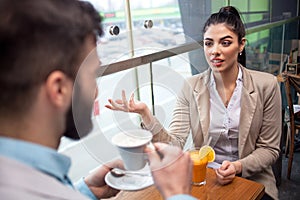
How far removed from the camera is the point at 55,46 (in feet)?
1.69

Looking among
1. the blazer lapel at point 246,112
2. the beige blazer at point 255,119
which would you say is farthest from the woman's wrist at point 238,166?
the blazer lapel at point 246,112

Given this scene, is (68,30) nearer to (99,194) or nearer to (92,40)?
(92,40)

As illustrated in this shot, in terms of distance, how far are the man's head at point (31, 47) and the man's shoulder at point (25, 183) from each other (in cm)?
9

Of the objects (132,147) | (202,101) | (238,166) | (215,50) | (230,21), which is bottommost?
(238,166)

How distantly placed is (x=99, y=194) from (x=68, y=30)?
0.57 metres

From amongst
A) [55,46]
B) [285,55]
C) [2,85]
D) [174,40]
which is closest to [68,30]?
[55,46]

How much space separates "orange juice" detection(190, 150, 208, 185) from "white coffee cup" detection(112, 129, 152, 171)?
349 millimetres

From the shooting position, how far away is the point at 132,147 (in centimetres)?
73

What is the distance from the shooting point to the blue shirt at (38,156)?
0.52 meters

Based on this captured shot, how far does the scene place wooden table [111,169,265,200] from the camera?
3.53 feet

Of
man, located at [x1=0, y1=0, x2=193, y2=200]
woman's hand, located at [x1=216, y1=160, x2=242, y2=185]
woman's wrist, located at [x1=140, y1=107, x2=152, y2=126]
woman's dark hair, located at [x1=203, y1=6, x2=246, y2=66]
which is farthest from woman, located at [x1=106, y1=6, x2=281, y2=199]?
man, located at [x1=0, y1=0, x2=193, y2=200]

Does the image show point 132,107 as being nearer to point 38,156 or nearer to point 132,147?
point 132,147

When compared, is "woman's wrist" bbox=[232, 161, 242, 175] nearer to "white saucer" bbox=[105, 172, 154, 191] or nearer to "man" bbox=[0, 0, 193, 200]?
"white saucer" bbox=[105, 172, 154, 191]

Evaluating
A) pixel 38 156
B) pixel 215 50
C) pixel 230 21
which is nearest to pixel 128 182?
pixel 38 156
